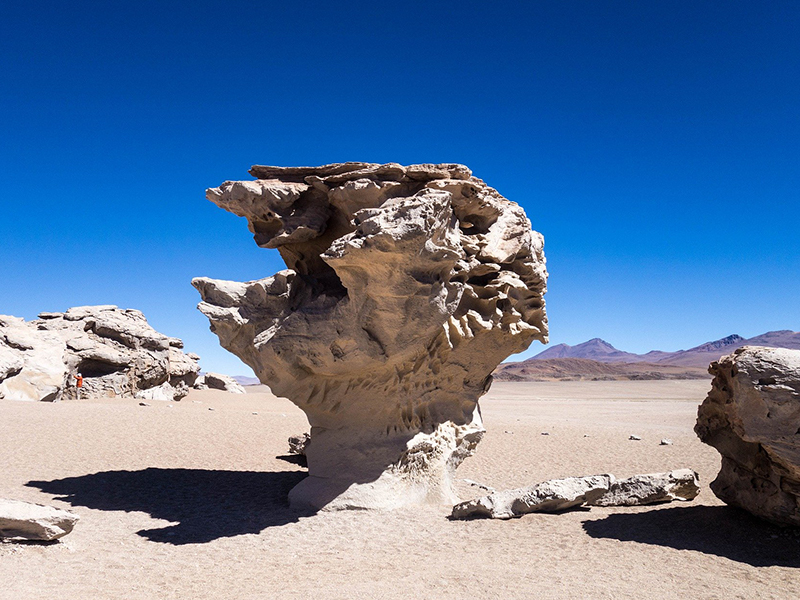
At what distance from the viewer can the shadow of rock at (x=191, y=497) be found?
26.2 ft

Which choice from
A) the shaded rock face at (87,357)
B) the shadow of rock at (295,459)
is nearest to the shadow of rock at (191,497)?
the shadow of rock at (295,459)

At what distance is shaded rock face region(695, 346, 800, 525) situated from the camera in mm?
6422

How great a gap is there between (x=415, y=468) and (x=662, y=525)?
135 inches

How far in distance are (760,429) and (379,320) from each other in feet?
15.4

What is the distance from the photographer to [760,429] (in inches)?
258

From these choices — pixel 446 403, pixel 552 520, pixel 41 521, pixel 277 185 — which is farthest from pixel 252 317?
pixel 552 520

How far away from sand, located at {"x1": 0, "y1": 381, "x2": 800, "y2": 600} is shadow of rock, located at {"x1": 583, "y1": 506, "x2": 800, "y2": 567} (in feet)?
0.08

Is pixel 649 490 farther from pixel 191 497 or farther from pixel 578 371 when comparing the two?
pixel 578 371

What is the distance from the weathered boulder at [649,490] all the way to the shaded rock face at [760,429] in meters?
0.96

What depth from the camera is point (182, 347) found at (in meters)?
25.8

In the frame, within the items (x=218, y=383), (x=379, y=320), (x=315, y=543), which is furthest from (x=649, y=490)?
(x=218, y=383)

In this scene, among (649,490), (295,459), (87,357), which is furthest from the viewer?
(87,357)

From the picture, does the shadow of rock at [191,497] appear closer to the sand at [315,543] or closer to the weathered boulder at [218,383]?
the sand at [315,543]

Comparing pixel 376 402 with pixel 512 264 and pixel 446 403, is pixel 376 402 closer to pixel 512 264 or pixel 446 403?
pixel 446 403
